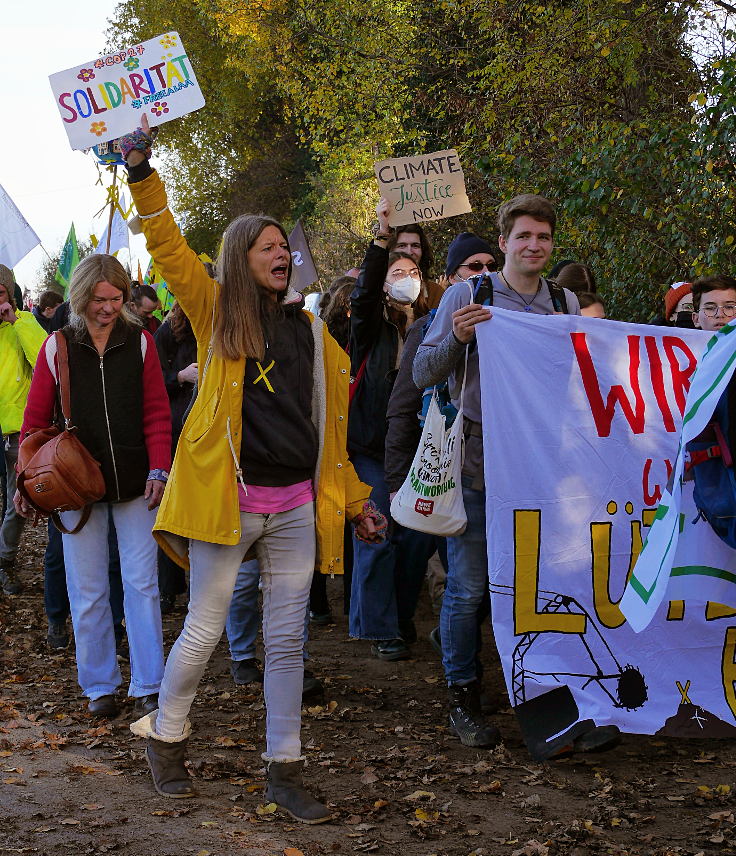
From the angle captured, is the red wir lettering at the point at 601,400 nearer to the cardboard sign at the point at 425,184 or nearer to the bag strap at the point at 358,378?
the bag strap at the point at 358,378

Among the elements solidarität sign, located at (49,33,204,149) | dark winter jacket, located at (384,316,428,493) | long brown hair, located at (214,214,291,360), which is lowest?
dark winter jacket, located at (384,316,428,493)

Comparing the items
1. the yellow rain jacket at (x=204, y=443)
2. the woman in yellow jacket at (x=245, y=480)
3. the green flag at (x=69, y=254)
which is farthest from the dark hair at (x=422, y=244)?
the green flag at (x=69, y=254)

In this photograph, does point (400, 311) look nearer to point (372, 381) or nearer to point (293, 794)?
point (372, 381)

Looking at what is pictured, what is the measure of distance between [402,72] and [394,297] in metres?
13.2

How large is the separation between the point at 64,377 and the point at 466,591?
7.41 ft

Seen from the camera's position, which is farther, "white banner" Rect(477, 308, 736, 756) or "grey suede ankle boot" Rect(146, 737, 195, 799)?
"white banner" Rect(477, 308, 736, 756)

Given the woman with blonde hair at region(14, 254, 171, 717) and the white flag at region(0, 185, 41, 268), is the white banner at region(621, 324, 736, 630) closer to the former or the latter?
the woman with blonde hair at region(14, 254, 171, 717)

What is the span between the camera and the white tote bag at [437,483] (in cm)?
521

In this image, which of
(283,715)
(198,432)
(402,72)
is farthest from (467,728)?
(402,72)

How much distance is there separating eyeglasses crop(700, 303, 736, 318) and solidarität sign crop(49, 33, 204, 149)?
114 inches

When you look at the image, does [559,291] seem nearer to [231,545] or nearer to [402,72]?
[231,545]

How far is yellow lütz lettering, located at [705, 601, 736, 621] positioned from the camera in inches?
208

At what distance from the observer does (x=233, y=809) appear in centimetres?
446

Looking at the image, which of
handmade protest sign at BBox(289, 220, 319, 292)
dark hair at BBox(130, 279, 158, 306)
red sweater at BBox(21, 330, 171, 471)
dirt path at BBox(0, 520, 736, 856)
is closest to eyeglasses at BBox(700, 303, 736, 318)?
dirt path at BBox(0, 520, 736, 856)
